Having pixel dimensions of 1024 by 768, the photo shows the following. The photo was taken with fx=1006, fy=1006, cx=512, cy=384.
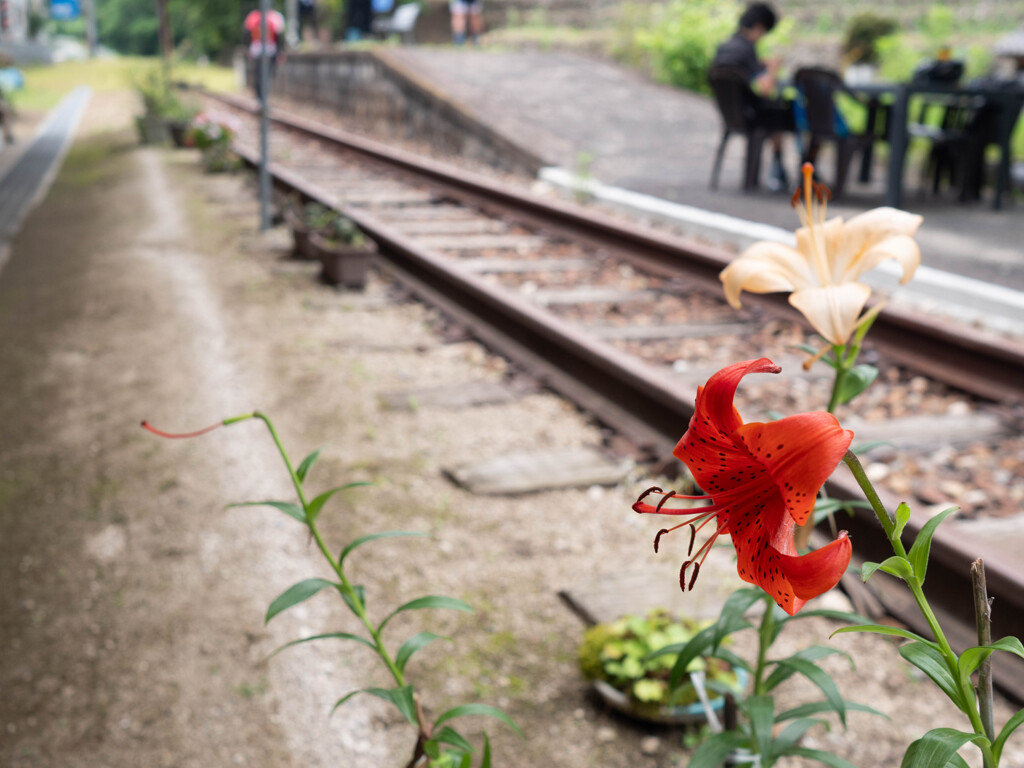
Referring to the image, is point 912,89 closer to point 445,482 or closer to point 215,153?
point 445,482

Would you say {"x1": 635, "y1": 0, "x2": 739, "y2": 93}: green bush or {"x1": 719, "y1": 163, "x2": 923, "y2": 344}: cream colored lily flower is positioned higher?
{"x1": 635, "y1": 0, "x2": 739, "y2": 93}: green bush

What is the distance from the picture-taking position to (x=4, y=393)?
3883mm

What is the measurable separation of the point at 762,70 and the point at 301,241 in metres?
4.76

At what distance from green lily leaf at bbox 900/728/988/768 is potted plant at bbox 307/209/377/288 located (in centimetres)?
492

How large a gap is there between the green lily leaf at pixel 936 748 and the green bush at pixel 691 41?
573 inches

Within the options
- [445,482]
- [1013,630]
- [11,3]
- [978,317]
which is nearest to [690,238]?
[978,317]

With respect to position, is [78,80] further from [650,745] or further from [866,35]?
[650,745]

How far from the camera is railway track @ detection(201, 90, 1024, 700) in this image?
2.50m

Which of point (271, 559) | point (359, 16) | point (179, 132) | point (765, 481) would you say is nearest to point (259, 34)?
point (179, 132)

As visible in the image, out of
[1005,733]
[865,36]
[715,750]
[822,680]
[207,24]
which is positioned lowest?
[715,750]

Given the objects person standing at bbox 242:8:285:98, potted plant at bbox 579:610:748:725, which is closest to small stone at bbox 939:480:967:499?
potted plant at bbox 579:610:748:725

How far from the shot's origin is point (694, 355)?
4.21 m

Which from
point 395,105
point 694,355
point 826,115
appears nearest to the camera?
point 694,355

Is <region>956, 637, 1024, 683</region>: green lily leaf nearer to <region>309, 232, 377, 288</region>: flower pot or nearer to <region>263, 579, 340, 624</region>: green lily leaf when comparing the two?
<region>263, 579, 340, 624</region>: green lily leaf
